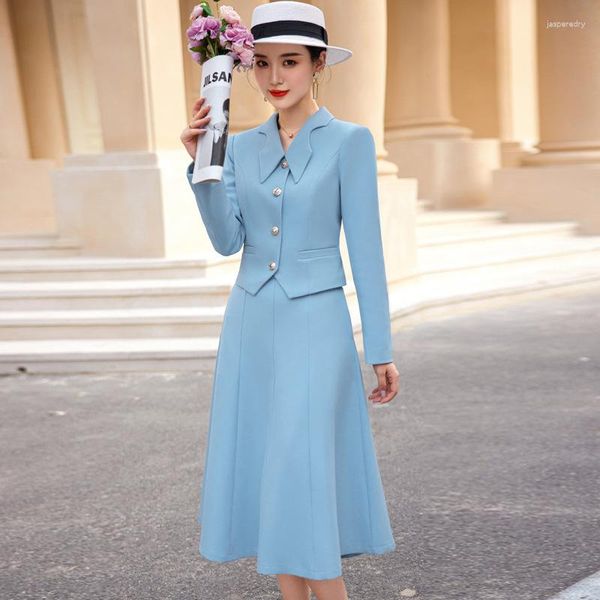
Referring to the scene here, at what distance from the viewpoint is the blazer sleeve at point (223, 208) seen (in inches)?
103

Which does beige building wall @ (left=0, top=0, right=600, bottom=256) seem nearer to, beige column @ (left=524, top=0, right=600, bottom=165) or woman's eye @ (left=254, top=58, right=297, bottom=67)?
beige column @ (left=524, top=0, right=600, bottom=165)

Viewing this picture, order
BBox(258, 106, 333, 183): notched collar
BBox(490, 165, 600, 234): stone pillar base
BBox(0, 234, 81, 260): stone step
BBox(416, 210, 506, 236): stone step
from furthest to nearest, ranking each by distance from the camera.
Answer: BBox(490, 165, 600, 234): stone pillar base < BBox(416, 210, 506, 236): stone step < BBox(0, 234, 81, 260): stone step < BBox(258, 106, 333, 183): notched collar

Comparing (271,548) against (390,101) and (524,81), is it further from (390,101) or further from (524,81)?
(524,81)

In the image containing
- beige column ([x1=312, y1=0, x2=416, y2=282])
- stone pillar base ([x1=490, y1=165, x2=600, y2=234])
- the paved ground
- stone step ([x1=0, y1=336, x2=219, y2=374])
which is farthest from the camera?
stone pillar base ([x1=490, y1=165, x2=600, y2=234])

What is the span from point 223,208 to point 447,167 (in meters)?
12.5

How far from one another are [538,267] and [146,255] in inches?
207

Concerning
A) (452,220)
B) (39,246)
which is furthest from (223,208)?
(452,220)

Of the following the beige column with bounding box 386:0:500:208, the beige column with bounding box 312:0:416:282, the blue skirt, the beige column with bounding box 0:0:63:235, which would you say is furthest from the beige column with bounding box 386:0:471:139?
A: the blue skirt

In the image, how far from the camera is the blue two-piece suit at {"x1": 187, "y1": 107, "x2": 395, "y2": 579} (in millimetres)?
2648

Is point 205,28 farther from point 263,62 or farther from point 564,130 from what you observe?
point 564,130

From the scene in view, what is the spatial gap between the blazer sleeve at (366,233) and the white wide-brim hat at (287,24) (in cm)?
28

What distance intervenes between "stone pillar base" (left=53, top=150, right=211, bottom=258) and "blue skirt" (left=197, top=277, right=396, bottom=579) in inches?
232

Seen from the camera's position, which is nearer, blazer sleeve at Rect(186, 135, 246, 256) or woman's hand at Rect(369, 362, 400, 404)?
blazer sleeve at Rect(186, 135, 246, 256)

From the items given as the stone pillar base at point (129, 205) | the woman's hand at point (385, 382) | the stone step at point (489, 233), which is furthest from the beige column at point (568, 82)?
the woman's hand at point (385, 382)
